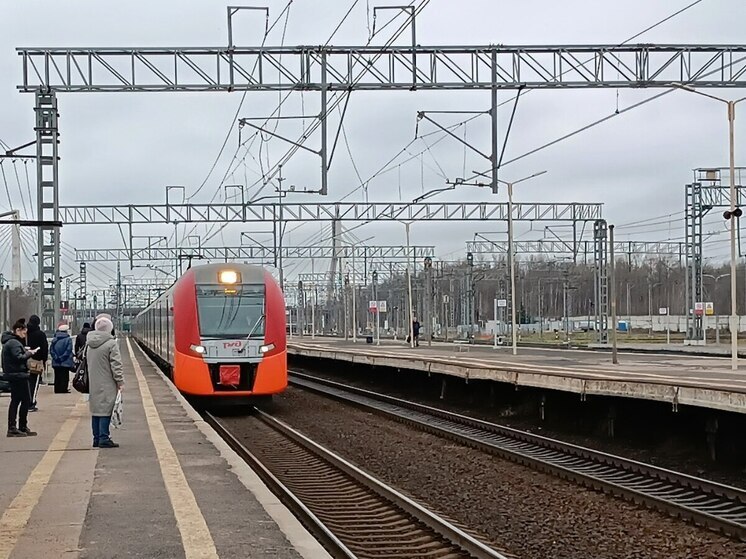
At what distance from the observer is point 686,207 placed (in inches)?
1909

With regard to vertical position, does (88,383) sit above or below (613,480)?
above

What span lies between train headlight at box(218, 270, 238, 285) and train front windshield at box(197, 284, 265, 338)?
0.14 meters

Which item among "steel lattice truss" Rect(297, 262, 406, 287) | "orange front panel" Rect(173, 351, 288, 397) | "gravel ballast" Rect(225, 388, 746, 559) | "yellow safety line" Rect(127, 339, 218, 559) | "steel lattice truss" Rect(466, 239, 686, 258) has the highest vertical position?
"steel lattice truss" Rect(466, 239, 686, 258)

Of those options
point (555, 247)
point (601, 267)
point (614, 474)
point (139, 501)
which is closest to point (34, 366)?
point (139, 501)

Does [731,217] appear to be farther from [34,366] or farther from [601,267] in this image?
[601,267]

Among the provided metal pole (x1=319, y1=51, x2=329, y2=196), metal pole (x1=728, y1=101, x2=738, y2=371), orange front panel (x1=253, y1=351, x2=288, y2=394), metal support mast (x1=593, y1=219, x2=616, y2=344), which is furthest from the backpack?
metal support mast (x1=593, y1=219, x2=616, y2=344)

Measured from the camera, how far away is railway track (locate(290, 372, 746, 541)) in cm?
1099

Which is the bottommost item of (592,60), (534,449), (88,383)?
(534,449)

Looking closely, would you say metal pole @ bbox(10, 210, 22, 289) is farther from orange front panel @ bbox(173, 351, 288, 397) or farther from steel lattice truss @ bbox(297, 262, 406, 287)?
steel lattice truss @ bbox(297, 262, 406, 287)

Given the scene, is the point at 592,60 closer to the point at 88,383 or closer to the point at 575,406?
the point at 575,406

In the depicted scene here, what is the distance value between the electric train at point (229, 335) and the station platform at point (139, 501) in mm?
5948

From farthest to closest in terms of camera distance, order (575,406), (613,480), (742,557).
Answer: (575,406) → (613,480) → (742,557)

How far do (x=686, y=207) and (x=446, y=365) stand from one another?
2725cm

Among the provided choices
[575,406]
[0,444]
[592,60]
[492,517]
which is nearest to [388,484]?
[492,517]
